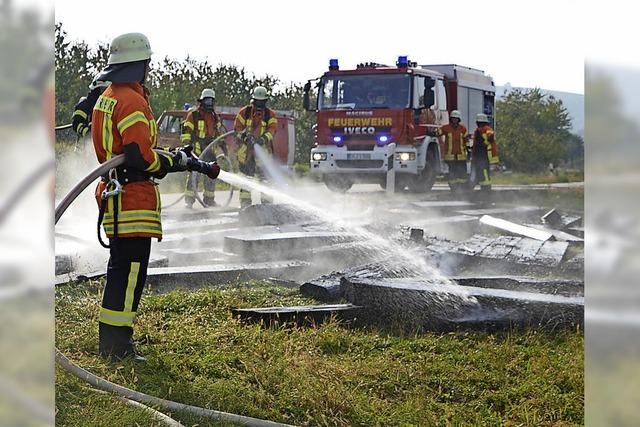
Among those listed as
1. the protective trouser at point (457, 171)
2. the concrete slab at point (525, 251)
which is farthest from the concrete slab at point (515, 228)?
the protective trouser at point (457, 171)

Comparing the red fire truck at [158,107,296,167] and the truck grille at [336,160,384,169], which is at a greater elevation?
the red fire truck at [158,107,296,167]

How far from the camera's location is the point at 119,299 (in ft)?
15.6

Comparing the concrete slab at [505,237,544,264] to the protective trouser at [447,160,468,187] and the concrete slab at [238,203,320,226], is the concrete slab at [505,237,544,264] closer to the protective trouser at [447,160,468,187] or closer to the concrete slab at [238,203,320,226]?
the protective trouser at [447,160,468,187]

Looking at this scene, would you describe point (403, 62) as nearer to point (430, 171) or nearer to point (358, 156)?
point (430, 171)

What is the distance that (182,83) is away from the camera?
22.4ft

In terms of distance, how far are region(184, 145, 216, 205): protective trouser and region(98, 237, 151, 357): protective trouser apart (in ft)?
8.49

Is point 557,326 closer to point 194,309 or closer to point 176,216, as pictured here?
point 194,309

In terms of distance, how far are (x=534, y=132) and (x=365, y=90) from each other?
1.50m

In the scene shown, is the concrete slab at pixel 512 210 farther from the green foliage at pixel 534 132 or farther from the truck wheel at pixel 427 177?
the truck wheel at pixel 427 177

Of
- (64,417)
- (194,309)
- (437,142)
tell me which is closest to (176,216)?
(194,309)

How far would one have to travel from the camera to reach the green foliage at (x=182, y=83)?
6.10m

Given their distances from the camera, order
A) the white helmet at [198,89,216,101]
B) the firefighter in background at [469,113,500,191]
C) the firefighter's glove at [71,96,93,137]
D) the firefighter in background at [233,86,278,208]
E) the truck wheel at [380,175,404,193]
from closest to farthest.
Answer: the firefighter's glove at [71,96,93,137]
the firefighter in background at [469,113,500,191]
the truck wheel at [380,175,404,193]
the firefighter in background at [233,86,278,208]
the white helmet at [198,89,216,101]

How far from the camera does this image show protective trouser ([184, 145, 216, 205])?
7.29 meters

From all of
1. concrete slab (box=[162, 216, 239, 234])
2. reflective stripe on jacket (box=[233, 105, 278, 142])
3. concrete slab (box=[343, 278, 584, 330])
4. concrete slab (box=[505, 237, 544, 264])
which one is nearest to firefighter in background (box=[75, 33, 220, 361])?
concrete slab (box=[343, 278, 584, 330])
